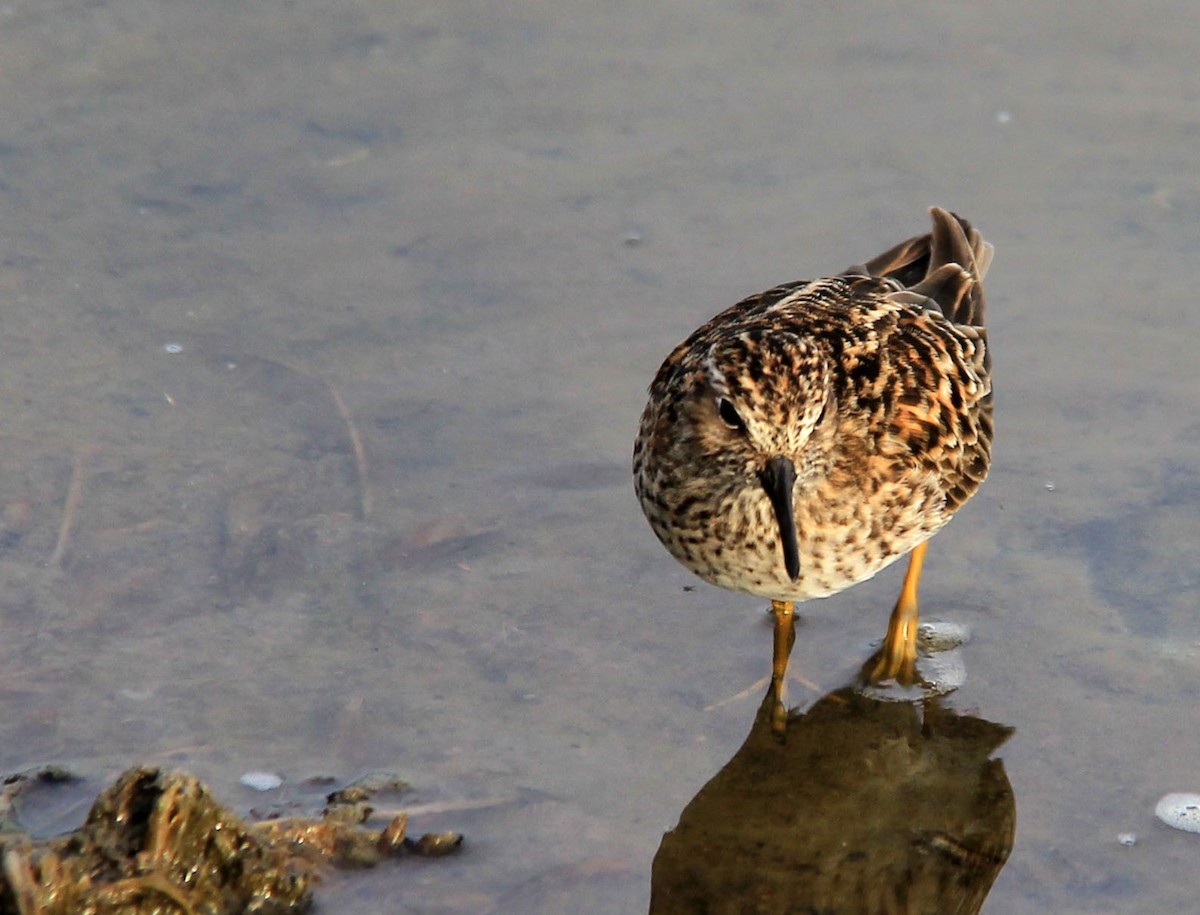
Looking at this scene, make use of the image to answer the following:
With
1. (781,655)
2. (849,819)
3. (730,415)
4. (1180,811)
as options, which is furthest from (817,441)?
(1180,811)

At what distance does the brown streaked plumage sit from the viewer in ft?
16.8

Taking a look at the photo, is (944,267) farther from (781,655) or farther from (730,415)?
(730,415)

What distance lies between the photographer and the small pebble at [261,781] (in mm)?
5215

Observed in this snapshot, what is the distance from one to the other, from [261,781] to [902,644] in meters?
2.34

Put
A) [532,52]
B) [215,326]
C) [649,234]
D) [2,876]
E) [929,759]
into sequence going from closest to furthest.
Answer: [2,876]
[929,759]
[215,326]
[649,234]
[532,52]

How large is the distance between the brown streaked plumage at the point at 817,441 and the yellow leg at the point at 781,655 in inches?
0.4

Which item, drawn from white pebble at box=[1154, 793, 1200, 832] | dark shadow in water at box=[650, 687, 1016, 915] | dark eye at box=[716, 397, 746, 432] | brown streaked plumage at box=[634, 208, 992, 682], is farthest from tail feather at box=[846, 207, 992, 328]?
white pebble at box=[1154, 793, 1200, 832]

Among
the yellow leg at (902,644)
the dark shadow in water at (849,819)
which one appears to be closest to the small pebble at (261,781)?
the dark shadow in water at (849,819)

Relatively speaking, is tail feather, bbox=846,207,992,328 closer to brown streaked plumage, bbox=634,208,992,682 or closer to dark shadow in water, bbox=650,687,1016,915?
brown streaked plumage, bbox=634,208,992,682

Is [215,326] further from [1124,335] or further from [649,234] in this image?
[1124,335]

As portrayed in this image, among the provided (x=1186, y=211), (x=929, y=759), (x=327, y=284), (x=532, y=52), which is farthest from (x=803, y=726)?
(x=532, y=52)

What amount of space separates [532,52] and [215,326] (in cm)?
277

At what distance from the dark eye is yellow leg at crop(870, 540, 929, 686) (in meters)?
1.31

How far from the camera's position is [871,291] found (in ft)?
20.7
